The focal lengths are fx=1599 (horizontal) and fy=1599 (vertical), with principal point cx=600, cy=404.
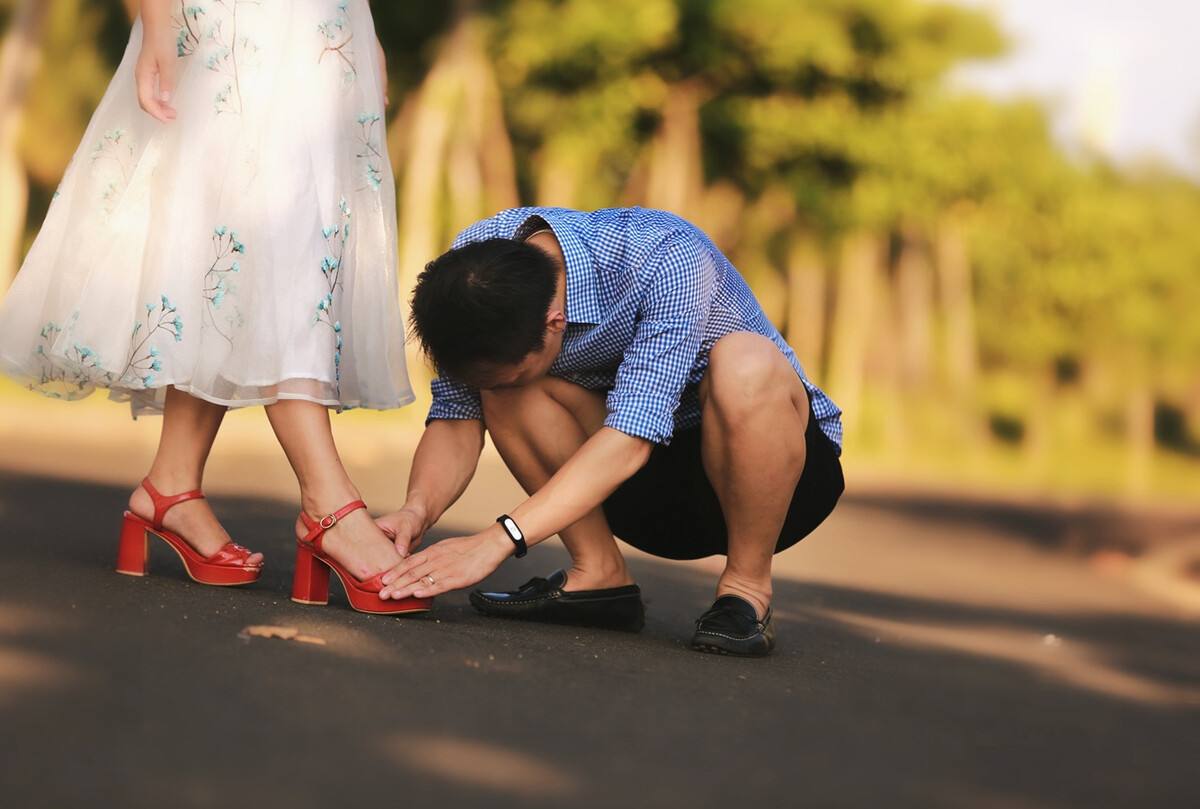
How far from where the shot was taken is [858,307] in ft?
105

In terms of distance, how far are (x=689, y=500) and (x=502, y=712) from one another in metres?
1.42

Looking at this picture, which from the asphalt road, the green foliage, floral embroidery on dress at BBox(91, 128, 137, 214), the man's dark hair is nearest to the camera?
the asphalt road

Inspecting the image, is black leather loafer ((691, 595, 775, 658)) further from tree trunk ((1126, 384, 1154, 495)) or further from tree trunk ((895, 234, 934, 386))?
tree trunk ((1126, 384, 1154, 495))

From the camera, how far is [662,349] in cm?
375

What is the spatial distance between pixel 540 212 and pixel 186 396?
101 cm

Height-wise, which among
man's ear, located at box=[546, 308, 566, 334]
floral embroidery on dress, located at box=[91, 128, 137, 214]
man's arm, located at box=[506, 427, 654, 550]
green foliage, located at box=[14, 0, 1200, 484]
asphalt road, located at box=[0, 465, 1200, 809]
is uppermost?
green foliage, located at box=[14, 0, 1200, 484]

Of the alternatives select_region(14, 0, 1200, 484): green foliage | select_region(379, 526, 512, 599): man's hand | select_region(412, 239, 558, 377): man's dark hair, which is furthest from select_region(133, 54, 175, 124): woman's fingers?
select_region(14, 0, 1200, 484): green foliage

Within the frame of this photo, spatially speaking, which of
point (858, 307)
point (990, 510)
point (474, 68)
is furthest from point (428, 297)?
point (858, 307)

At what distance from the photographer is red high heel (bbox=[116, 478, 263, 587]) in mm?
4000

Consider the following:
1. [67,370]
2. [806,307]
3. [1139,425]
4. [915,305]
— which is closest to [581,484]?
[67,370]

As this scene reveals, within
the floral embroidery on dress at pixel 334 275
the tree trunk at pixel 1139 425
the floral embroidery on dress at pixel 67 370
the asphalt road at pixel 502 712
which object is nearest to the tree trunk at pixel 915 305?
the tree trunk at pixel 1139 425

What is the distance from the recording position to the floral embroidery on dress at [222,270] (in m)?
3.92

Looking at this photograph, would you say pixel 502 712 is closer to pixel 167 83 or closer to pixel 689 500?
pixel 689 500

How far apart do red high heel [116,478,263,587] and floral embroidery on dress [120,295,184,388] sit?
0.29 metres
